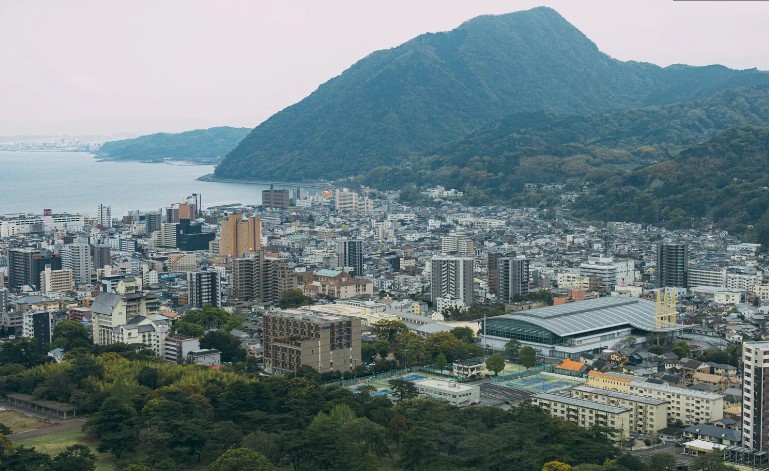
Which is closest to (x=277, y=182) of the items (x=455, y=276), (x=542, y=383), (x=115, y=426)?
(x=455, y=276)

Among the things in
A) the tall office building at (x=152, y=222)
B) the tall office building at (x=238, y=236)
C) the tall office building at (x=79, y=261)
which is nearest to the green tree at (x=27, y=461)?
the tall office building at (x=79, y=261)

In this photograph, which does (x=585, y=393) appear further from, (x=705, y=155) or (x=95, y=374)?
(x=705, y=155)

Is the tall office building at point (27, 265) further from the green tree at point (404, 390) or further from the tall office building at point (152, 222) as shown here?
the green tree at point (404, 390)

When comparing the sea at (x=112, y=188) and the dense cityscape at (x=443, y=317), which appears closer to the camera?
the dense cityscape at (x=443, y=317)

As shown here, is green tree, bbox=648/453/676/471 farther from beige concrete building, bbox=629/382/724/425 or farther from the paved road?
the paved road

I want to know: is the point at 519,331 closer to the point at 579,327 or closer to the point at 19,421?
the point at 579,327
